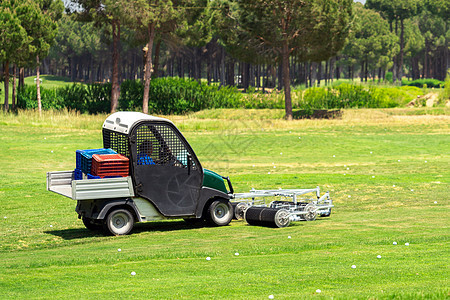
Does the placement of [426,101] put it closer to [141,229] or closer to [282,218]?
[282,218]

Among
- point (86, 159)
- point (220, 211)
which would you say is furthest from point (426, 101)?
point (86, 159)

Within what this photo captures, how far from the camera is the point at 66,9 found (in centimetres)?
5453

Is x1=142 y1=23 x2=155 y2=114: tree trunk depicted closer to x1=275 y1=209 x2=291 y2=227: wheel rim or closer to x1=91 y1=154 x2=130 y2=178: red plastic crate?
x1=275 y1=209 x2=291 y2=227: wheel rim

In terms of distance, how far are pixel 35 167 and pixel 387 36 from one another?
95.9 meters

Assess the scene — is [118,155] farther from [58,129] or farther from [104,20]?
[104,20]

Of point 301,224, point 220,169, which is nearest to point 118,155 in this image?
point 301,224

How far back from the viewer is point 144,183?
12383 millimetres

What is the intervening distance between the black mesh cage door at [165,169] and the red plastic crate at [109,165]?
191mm

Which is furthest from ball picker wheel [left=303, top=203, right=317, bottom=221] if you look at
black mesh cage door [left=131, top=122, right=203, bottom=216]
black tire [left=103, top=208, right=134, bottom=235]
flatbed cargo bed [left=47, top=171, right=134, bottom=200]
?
flatbed cargo bed [left=47, top=171, right=134, bottom=200]

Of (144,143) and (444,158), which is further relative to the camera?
(444,158)

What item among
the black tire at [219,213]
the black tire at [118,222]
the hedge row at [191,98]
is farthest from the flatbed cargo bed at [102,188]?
the hedge row at [191,98]

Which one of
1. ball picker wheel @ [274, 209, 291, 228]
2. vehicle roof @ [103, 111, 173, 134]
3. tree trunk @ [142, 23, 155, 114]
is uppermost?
tree trunk @ [142, 23, 155, 114]

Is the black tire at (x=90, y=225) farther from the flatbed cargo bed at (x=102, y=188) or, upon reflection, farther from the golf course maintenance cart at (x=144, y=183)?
the flatbed cargo bed at (x=102, y=188)

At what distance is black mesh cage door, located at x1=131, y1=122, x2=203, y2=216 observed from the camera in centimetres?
1238
